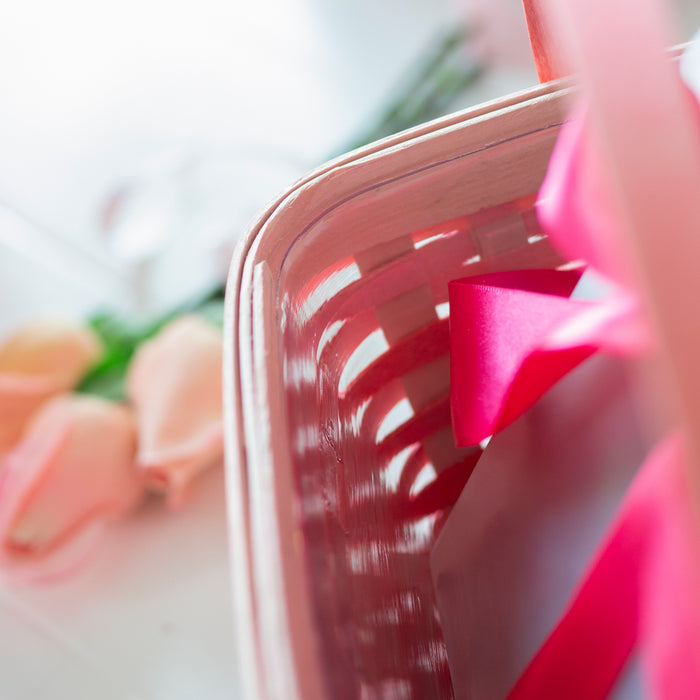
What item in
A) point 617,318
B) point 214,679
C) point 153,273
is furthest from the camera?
point 153,273

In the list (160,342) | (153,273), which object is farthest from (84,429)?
(153,273)

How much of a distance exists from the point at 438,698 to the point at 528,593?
0.04 meters

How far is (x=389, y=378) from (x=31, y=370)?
0.85 ft

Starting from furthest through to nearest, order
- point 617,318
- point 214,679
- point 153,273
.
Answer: point 153,273 → point 214,679 → point 617,318

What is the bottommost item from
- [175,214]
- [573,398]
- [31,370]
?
[573,398]

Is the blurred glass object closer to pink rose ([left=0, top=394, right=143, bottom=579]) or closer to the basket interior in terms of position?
pink rose ([left=0, top=394, right=143, bottom=579])

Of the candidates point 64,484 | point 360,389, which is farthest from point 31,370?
point 360,389

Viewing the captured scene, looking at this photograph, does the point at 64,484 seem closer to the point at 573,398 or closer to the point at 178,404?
the point at 178,404

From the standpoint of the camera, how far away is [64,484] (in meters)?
0.32

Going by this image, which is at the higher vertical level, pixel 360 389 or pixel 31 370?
pixel 31 370

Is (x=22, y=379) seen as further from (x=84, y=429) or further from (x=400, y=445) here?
(x=400, y=445)

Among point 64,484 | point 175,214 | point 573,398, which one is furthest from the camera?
point 175,214

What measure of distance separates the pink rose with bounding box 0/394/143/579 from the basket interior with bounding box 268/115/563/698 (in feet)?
0.63

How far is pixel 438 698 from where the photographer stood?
0.17m
